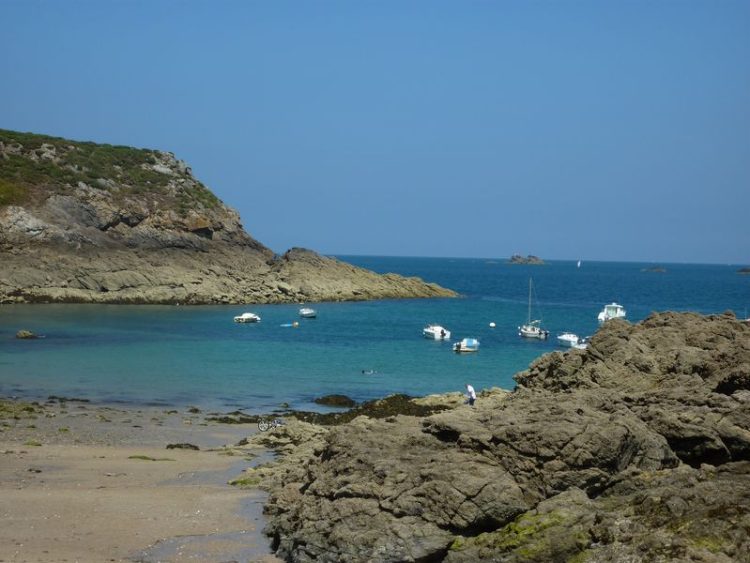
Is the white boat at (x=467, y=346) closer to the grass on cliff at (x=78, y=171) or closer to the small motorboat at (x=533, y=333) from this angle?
the small motorboat at (x=533, y=333)

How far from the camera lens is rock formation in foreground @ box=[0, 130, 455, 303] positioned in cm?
8619

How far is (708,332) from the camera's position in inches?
1021

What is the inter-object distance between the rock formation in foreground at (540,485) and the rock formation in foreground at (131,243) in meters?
69.7

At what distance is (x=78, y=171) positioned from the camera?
4003 inches

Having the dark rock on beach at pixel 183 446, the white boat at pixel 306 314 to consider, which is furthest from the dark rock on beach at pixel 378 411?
the white boat at pixel 306 314

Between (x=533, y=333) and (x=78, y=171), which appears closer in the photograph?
(x=533, y=333)

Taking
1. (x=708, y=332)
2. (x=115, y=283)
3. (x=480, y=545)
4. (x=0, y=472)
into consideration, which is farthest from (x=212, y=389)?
(x=115, y=283)

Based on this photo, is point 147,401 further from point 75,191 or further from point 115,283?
point 75,191

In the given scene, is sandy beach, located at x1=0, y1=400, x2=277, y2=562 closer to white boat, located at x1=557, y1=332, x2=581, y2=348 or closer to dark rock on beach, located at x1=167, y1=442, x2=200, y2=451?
dark rock on beach, located at x1=167, y1=442, x2=200, y2=451

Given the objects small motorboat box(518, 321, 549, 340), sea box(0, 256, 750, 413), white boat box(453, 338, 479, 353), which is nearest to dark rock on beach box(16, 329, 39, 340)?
sea box(0, 256, 750, 413)

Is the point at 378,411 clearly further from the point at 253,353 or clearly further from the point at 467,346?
the point at 467,346

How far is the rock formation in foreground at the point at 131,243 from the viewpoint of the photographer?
86.2m

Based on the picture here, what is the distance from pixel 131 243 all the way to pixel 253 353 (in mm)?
44096

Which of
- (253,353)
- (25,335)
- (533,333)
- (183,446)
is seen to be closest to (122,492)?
(183,446)
